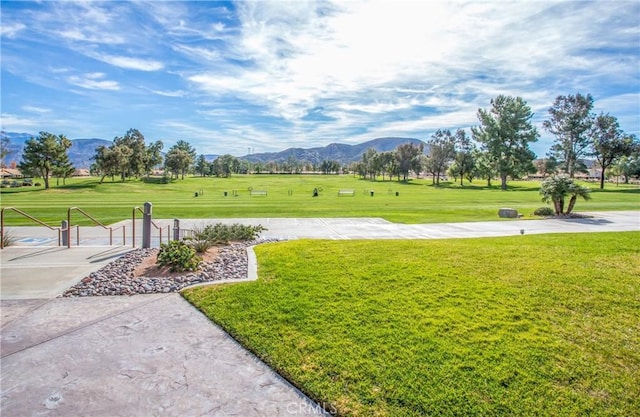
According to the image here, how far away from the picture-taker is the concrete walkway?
11.1 feet

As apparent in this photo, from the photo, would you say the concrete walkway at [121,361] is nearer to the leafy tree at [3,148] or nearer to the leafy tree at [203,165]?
the leafy tree at [3,148]

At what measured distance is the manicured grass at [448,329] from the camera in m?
3.59

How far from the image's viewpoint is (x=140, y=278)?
7.10 meters

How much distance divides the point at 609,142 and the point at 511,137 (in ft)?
48.0

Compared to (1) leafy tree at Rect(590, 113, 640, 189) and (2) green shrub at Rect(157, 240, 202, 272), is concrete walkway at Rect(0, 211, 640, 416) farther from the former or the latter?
(1) leafy tree at Rect(590, 113, 640, 189)

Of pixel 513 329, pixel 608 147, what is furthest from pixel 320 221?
pixel 608 147

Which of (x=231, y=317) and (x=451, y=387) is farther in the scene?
(x=231, y=317)

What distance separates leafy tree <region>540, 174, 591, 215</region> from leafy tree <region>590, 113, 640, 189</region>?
50952 mm

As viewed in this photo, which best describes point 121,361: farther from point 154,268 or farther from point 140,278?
point 154,268

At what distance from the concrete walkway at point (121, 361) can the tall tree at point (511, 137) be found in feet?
214

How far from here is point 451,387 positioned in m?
3.67

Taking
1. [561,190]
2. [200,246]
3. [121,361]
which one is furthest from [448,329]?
A: [561,190]

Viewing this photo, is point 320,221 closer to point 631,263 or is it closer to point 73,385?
point 631,263

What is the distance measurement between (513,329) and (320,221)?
533 inches
